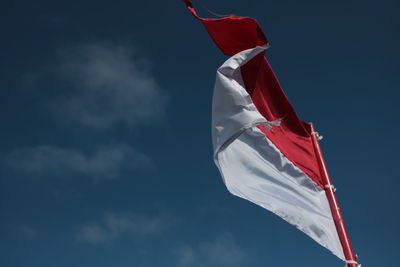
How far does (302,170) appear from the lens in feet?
24.5

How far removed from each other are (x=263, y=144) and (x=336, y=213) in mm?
2069

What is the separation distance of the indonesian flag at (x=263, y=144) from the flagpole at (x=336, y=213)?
0.06 ft

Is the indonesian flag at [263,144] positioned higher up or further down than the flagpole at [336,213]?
higher up

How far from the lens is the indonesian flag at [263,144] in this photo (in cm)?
663

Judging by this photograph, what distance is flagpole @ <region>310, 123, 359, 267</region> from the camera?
18.5 ft

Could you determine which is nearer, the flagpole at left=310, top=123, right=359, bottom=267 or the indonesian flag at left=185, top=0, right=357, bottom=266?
the flagpole at left=310, top=123, right=359, bottom=267

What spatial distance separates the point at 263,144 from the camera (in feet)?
25.6

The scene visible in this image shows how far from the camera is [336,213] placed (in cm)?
619

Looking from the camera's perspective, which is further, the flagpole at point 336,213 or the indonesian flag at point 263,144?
the indonesian flag at point 263,144

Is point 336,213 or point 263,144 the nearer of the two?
point 336,213

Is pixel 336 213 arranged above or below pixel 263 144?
below

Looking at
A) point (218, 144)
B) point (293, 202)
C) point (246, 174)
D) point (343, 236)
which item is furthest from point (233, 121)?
point (343, 236)

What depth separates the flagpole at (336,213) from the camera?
5631mm

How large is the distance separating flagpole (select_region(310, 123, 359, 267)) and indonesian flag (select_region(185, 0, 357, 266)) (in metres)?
0.02
